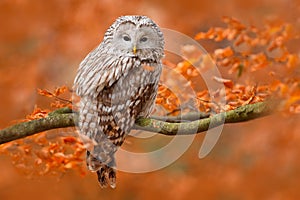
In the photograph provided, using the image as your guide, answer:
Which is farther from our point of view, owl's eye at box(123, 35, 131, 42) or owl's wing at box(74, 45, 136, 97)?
owl's eye at box(123, 35, 131, 42)

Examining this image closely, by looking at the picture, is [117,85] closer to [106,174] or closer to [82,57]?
[106,174]

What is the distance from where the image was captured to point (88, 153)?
15.5ft

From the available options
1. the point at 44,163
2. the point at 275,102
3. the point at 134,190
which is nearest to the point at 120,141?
the point at 44,163

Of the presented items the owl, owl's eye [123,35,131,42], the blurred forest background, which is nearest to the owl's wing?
the owl

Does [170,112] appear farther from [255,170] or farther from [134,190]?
[134,190]

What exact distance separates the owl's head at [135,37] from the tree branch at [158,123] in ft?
1.74

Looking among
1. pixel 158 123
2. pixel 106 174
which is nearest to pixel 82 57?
pixel 106 174

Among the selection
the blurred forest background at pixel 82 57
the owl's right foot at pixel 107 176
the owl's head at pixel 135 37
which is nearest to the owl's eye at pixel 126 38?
the owl's head at pixel 135 37

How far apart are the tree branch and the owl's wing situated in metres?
0.24

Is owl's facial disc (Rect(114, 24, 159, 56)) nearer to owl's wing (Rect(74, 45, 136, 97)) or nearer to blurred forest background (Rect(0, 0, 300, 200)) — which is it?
owl's wing (Rect(74, 45, 136, 97))

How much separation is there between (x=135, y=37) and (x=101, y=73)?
391 mm

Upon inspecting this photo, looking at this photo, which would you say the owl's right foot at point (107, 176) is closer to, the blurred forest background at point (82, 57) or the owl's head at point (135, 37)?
the owl's head at point (135, 37)

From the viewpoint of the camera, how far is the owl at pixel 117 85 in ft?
14.5

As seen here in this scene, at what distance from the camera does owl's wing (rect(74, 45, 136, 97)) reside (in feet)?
14.4
